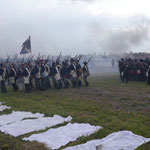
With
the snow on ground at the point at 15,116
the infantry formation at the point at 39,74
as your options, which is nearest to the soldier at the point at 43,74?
the infantry formation at the point at 39,74

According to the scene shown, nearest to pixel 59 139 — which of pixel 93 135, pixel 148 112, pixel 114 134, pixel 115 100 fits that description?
pixel 93 135

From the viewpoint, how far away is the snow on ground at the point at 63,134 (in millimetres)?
5434

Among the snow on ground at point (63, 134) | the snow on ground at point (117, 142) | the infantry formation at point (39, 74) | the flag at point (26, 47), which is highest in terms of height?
the flag at point (26, 47)

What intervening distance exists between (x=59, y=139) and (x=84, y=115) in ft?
7.22

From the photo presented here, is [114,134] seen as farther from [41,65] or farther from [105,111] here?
[41,65]

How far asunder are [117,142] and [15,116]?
14.3ft

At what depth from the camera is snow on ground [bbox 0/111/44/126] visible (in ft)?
24.8

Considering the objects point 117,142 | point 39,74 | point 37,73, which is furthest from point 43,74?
point 117,142

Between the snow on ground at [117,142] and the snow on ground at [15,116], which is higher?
the snow on ground at [117,142]

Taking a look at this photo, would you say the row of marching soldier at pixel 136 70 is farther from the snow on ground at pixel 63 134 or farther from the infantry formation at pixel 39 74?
the snow on ground at pixel 63 134

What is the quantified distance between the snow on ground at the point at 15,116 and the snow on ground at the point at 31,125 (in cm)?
48

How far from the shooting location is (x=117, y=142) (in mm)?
5031

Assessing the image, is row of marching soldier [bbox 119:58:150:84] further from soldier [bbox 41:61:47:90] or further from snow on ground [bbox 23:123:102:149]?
snow on ground [bbox 23:123:102:149]

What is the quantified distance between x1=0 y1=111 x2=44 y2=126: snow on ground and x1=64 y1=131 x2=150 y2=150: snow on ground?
328cm
